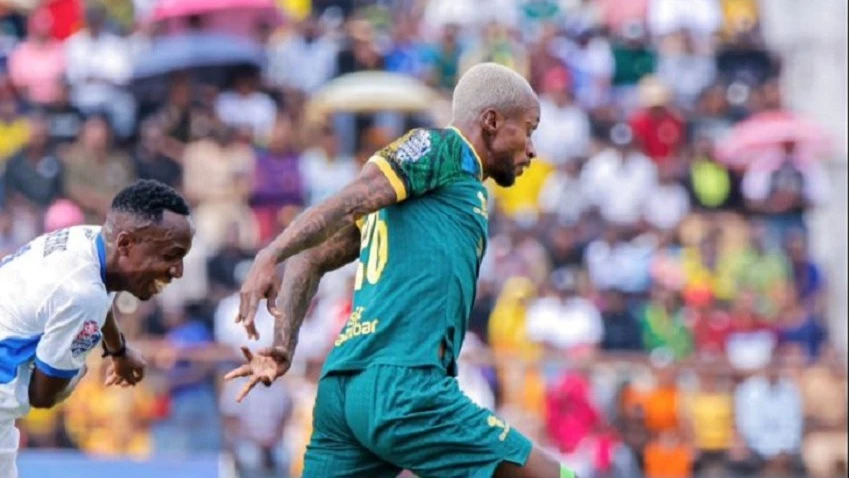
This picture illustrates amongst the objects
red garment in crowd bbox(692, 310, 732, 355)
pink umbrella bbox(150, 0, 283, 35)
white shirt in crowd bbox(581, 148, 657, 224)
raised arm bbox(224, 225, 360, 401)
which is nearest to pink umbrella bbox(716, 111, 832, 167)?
white shirt in crowd bbox(581, 148, 657, 224)

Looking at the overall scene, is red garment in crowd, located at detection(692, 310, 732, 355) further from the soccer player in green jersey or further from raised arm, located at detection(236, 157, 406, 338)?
raised arm, located at detection(236, 157, 406, 338)

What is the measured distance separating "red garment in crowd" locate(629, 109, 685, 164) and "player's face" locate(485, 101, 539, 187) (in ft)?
40.3

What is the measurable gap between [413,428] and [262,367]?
563 millimetres

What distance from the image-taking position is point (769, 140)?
19.2 meters

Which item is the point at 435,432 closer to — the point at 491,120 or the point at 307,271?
the point at 307,271

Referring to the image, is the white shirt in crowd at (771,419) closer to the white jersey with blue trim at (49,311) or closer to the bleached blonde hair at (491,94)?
the bleached blonde hair at (491,94)

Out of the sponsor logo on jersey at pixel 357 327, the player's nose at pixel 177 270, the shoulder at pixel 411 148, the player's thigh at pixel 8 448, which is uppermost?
the shoulder at pixel 411 148

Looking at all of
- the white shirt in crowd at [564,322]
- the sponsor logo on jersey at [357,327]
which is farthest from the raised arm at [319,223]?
the white shirt in crowd at [564,322]

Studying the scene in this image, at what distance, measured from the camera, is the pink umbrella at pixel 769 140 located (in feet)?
62.8

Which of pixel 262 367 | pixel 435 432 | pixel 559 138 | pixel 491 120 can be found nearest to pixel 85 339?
pixel 262 367

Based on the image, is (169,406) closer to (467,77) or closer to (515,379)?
(515,379)

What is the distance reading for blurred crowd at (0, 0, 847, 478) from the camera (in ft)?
51.2

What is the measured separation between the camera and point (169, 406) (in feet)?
50.2

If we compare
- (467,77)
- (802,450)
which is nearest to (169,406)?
(802,450)
